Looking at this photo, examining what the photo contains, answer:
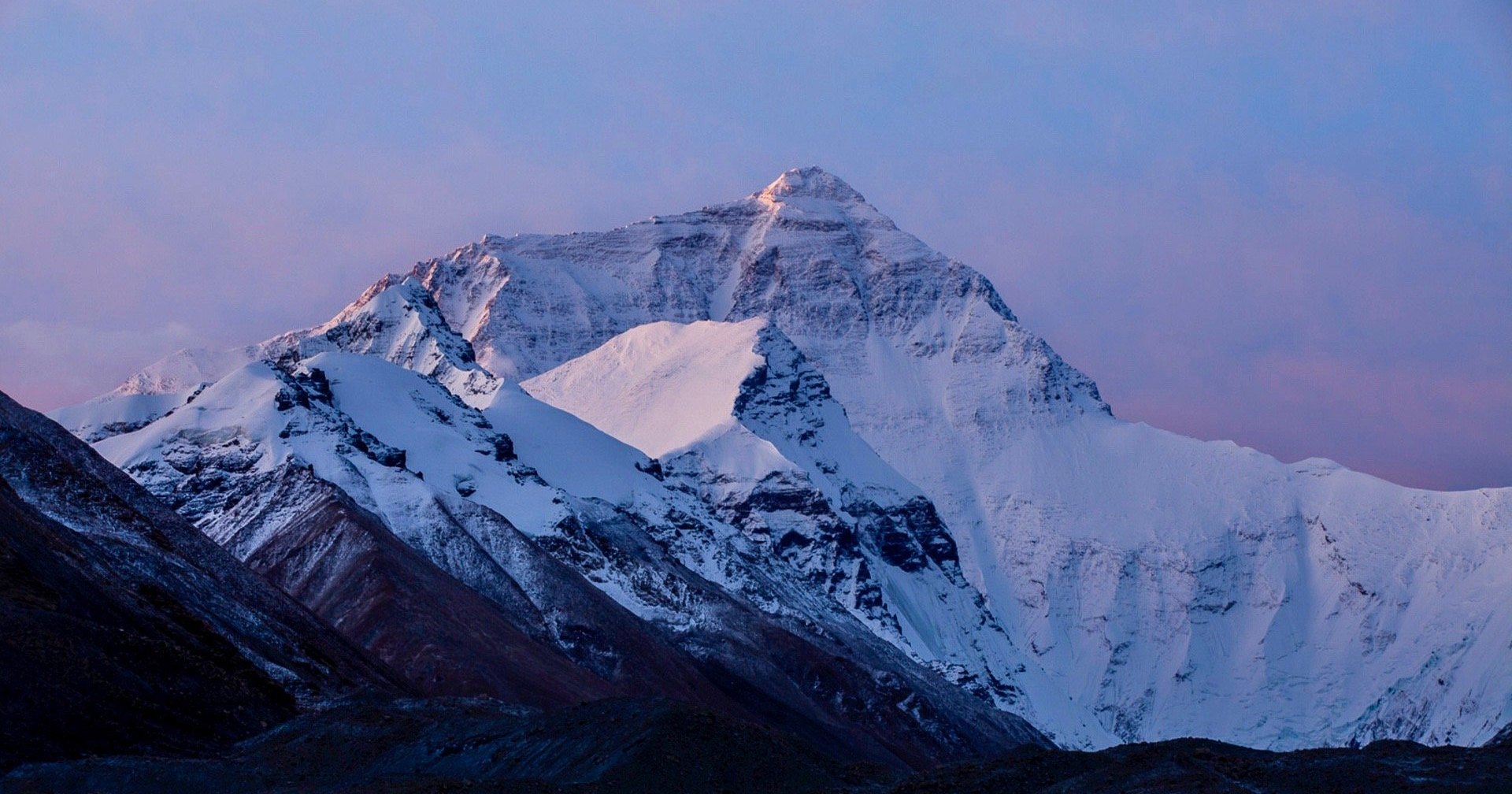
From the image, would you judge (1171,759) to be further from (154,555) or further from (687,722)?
(154,555)

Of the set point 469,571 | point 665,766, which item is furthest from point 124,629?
point 469,571

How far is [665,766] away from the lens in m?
75.1

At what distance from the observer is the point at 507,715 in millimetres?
90375

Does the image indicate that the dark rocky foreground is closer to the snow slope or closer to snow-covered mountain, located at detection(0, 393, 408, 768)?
snow-covered mountain, located at detection(0, 393, 408, 768)

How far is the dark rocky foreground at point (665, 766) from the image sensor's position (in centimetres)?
6988

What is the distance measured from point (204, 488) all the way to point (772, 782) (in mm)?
104039

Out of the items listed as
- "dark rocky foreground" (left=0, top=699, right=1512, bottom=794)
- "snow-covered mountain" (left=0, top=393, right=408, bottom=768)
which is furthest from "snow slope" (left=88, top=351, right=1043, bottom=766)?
"dark rocky foreground" (left=0, top=699, right=1512, bottom=794)

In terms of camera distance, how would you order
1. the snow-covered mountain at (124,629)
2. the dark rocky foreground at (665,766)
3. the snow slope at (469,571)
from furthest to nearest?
the snow slope at (469,571), the snow-covered mountain at (124,629), the dark rocky foreground at (665,766)

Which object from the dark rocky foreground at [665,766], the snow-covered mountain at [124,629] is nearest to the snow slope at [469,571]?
the snow-covered mountain at [124,629]

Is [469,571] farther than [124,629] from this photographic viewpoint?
Yes

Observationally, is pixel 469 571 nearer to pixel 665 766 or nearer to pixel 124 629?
pixel 124 629

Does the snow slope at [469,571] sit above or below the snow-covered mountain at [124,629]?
above

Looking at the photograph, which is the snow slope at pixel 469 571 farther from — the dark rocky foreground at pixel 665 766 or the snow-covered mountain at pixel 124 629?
the dark rocky foreground at pixel 665 766

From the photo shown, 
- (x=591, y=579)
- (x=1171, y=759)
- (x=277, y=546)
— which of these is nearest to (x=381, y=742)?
(x=1171, y=759)
